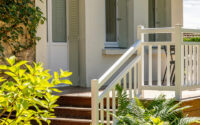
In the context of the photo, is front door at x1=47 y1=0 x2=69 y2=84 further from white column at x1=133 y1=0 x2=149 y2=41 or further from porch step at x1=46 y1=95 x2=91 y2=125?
white column at x1=133 y1=0 x2=149 y2=41

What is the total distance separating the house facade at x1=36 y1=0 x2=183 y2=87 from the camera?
8.62m

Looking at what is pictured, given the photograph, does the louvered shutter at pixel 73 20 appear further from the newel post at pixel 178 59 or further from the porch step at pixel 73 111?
the newel post at pixel 178 59

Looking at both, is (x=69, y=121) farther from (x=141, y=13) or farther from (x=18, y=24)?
(x=141, y=13)

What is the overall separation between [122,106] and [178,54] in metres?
1.42

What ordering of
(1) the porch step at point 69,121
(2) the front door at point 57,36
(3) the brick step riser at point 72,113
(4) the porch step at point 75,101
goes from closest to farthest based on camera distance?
(1) the porch step at point 69,121 < (3) the brick step riser at point 72,113 < (4) the porch step at point 75,101 < (2) the front door at point 57,36

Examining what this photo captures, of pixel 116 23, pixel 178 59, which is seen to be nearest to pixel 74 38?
pixel 116 23

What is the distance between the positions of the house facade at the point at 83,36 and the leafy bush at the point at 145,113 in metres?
3.01

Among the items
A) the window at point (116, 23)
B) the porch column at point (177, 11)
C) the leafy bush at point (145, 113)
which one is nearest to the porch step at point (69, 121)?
the leafy bush at point (145, 113)

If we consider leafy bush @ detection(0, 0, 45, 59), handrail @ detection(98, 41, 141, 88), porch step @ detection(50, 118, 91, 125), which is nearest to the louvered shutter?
leafy bush @ detection(0, 0, 45, 59)

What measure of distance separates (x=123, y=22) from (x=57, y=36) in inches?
82.7

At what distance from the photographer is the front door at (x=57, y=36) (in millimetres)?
8562

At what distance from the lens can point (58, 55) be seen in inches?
343

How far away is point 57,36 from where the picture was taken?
28.9 feet

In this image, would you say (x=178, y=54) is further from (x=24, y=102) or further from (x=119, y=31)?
(x=119, y=31)
